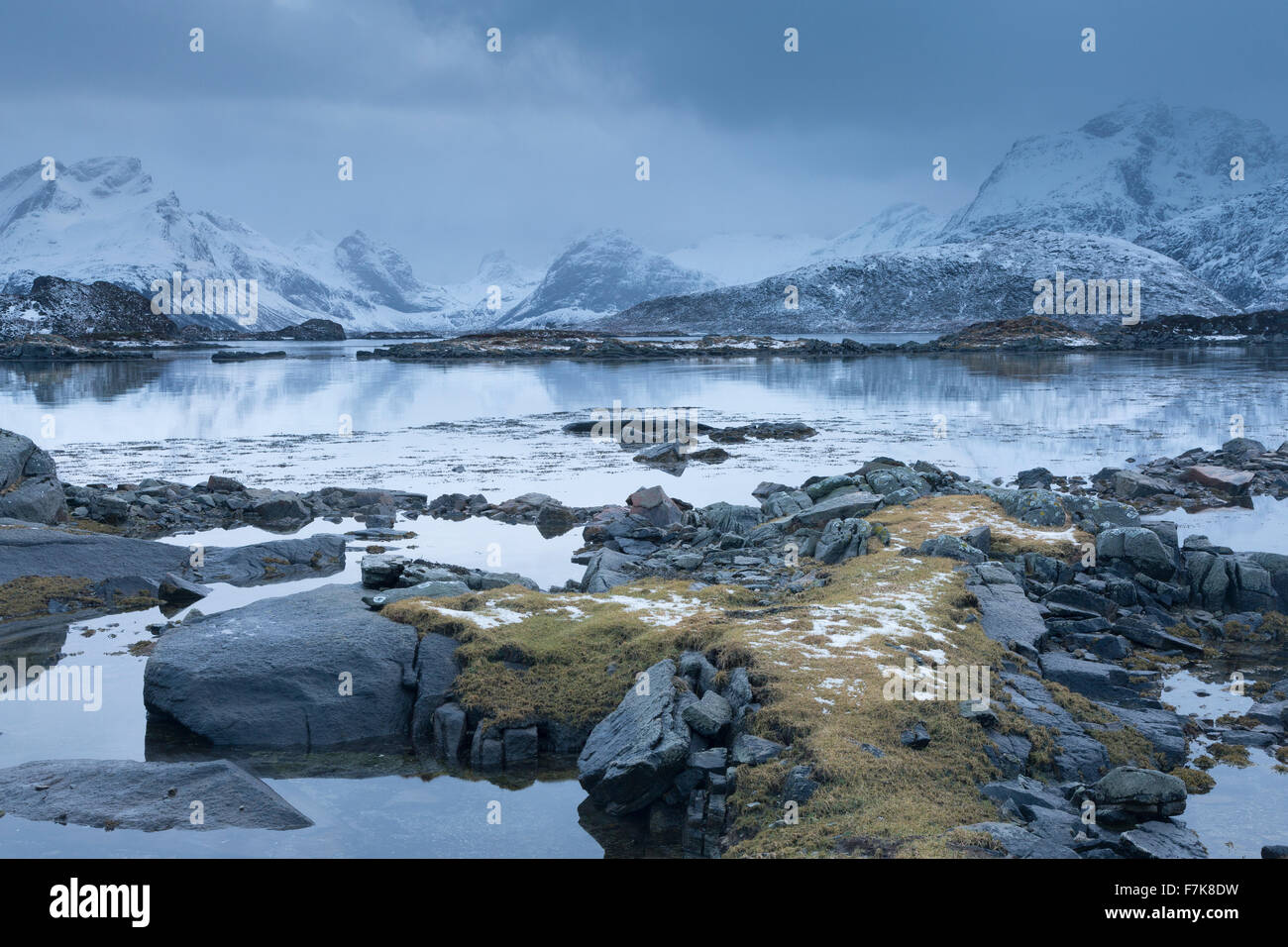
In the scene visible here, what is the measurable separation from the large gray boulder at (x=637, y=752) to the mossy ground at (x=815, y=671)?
32.3 inches

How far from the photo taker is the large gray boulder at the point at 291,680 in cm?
1273

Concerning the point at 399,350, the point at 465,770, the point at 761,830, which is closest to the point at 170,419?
the point at 465,770

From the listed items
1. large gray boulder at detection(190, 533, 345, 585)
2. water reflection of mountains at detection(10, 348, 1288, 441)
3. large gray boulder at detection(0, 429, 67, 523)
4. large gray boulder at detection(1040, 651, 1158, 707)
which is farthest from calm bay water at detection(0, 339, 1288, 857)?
large gray boulder at detection(0, 429, 67, 523)

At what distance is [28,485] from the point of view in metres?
24.7

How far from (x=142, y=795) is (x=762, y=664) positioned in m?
7.37

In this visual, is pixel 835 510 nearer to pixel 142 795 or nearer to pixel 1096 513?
pixel 1096 513

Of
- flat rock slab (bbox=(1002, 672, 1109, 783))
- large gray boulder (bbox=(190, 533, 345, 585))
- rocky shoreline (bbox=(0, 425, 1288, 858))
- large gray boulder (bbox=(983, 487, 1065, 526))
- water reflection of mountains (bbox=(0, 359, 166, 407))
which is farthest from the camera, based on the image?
water reflection of mountains (bbox=(0, 359, 166, 407))

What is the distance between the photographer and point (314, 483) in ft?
105

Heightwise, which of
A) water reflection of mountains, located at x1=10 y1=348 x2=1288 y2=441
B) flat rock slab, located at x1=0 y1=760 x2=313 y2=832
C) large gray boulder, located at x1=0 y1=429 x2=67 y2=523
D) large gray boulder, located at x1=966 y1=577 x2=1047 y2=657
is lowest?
flat rock slab, located at x1=0 y1=760 x2=313 y2=832

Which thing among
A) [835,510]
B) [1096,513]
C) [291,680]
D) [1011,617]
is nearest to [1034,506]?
[1096,513]

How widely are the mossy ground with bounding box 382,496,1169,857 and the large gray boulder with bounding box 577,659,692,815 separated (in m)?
0.82

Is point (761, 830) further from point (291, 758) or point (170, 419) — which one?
point (170, 419)

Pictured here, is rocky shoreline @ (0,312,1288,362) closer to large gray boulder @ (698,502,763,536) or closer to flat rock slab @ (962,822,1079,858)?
large gray boulder @ (698,502,763,536)

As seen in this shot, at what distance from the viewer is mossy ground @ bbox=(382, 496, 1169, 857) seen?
9195 mm
